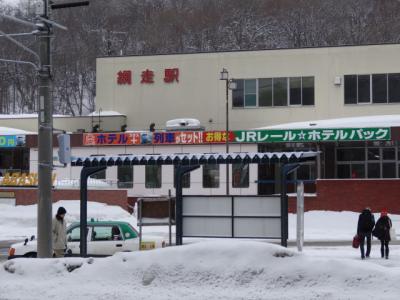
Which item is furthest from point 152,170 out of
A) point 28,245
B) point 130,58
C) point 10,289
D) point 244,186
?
point 10,289

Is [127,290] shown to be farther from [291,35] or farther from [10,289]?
[291,35]

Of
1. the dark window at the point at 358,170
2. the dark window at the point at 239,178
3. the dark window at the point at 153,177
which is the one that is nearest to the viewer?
the dark window at the point at 239,178

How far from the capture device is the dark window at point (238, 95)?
50.5 meters

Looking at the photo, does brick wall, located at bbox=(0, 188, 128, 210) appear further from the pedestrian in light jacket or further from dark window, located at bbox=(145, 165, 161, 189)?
the pedestrian in light jacket

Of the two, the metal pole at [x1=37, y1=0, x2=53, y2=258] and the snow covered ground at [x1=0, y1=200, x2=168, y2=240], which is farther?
the snow covered ground at [x1=0, y1=200, x2=168, y2=240]

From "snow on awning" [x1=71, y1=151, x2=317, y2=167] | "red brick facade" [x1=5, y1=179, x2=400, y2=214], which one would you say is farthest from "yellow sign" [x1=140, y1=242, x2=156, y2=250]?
"red brick facade" [x1=5, y1=179, x2=400, y2=214]

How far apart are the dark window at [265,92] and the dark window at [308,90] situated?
2369 millimetres

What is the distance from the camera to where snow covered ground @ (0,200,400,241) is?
116 ft

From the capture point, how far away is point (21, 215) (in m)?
38.9

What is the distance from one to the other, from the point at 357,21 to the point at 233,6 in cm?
2265

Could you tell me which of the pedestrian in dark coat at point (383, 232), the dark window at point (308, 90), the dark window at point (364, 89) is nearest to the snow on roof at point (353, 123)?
the dark window at point (364, 89)

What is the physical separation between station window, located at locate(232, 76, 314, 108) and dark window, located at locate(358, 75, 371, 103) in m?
3.22

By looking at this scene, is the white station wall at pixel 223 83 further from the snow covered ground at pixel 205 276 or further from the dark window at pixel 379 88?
the snow covered ground at pixel 205 276

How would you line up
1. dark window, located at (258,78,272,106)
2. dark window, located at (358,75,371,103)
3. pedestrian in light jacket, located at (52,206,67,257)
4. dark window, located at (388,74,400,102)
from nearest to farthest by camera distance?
1. pedestrian in light jacket, located at (52,206,67,257)
2. dark window, located at (388,74,400,102)
3. dark window, located at (358,75,371,103)
4. dark window, located at (258,78,272,106)
